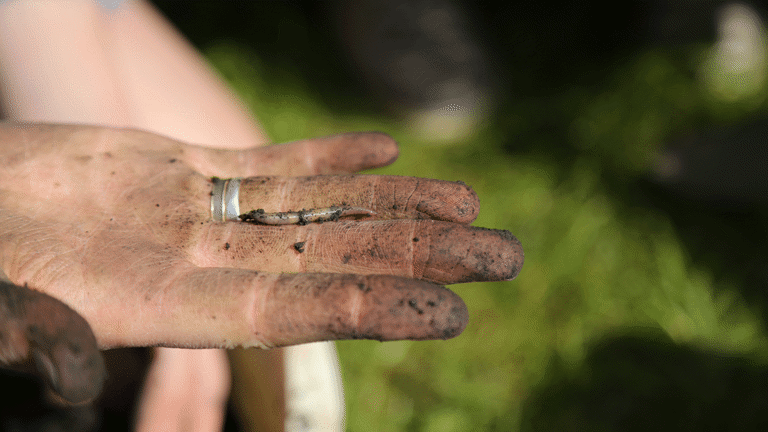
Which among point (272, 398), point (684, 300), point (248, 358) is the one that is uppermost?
point (684, 300)

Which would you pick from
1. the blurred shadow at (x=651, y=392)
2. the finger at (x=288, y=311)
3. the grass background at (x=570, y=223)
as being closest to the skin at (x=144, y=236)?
the finger at (x=288, y=311)

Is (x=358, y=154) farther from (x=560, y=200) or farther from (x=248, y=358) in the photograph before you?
(x=560, y=200)

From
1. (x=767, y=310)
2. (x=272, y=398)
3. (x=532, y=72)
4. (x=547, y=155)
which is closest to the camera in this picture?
(x=272, y=398)

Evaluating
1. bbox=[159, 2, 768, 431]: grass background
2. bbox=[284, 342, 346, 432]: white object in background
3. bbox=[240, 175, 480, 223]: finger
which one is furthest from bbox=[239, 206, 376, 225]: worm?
bbox=[159, 2, 768, 431]: grass background

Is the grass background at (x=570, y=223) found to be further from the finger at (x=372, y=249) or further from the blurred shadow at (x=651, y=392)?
the finger at (x=372, y=249)

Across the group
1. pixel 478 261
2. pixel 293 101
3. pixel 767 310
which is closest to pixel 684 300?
pixel 767 310

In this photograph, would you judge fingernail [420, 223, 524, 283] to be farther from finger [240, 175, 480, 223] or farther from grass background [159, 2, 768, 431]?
grass background [159, 2, 768, 431]
